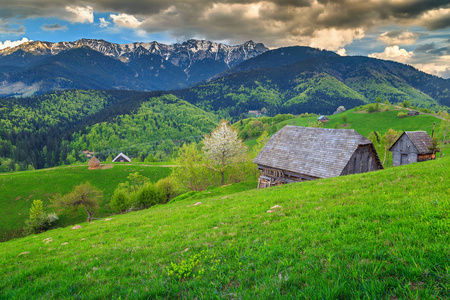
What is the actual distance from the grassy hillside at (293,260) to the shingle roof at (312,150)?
53.2 ft

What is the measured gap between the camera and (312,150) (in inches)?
1148

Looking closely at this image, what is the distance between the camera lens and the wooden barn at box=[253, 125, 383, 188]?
2633cm

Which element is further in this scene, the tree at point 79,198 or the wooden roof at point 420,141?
the wooden roof at point 420,141

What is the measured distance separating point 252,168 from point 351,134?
87.6 ft

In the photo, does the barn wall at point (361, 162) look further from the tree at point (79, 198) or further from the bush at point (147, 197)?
the tree at point (79, 198)

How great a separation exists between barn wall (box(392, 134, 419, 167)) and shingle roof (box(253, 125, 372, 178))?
27.1 m

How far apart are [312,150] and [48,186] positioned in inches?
2968

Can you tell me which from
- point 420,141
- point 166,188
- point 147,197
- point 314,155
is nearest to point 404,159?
point 420,141

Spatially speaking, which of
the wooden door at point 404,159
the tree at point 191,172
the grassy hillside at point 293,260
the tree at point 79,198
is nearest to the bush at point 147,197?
the tree at point 191,172

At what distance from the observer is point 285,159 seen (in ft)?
101

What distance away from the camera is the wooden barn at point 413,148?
141 feet

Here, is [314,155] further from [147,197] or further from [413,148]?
[147,197]

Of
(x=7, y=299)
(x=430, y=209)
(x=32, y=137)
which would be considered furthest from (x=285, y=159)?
(x=32, y=137)

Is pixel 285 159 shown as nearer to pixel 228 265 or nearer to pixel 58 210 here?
pixel 228 265
